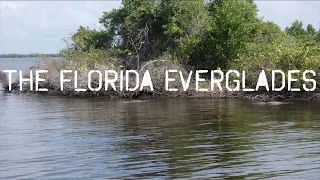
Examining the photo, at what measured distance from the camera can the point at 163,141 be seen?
1625 centimetres

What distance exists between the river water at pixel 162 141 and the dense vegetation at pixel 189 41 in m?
4.60

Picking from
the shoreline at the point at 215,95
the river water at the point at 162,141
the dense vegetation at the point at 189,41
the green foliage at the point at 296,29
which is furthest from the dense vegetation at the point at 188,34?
the green foliage at the point at 296,29

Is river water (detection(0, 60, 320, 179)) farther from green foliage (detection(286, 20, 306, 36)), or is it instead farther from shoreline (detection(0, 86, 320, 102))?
green foliage (detection(286, 20, 306, 36))

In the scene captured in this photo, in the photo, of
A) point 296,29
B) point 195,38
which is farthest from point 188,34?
point 296,29

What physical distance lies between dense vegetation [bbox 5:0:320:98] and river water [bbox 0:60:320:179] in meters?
4.60

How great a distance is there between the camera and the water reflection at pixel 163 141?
1231cm

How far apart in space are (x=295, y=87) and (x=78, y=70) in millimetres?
13265

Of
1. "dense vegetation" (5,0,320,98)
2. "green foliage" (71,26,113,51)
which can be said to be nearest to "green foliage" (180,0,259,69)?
"dense vegetation" (5,0,320,98)

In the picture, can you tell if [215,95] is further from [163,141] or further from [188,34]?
[163,141]

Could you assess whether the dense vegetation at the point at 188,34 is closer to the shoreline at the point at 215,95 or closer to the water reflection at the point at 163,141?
the shoreline at the point at 215,95

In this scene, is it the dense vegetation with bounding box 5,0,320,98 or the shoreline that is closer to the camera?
the shoreline

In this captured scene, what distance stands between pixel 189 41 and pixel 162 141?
18.0 meters

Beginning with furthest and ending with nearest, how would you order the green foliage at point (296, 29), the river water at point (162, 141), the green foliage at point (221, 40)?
the green foliage at point (296, 29) < the green foliage at point (221, 40) < the river water at point (162, 141)

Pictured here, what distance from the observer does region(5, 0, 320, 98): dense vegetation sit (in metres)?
29.9
